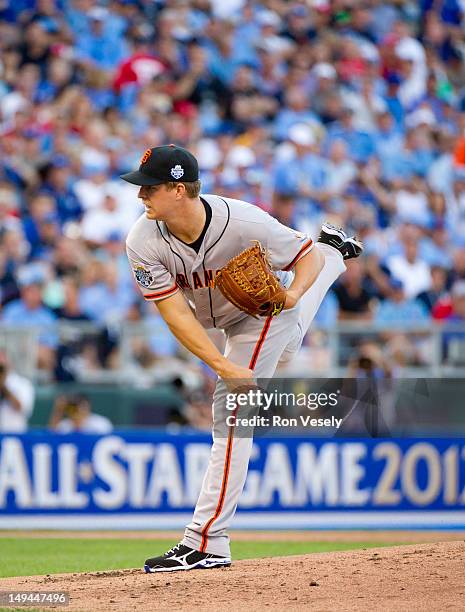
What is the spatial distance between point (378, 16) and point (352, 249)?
10.3 metres

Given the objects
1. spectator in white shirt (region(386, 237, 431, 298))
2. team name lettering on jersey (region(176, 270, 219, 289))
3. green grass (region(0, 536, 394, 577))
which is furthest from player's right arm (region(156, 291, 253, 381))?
spectator in white shirt (region(386, 237, 431, 298))

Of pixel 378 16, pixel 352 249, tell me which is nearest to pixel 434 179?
pixel 378 16

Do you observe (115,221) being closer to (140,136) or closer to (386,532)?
(140,136)

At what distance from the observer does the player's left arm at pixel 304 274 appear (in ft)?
19.3

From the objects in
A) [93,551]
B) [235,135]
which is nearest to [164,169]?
[93,551]

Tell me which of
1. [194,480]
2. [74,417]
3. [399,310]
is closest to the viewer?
[194,480]

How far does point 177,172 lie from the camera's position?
18.3ft

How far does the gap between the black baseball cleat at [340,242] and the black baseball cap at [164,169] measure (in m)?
1.32

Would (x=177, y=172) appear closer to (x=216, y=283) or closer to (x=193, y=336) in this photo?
(x=216, y=283)

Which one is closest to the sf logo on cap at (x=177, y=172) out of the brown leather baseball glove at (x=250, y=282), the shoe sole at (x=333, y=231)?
the brown leather baseball glove at (x=250, y=282)

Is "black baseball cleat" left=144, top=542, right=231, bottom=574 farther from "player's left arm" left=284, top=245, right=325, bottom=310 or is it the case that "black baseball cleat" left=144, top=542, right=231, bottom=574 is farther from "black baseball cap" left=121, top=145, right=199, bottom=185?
"black baseball cap" left=121, top=145, right=199, bottom=185

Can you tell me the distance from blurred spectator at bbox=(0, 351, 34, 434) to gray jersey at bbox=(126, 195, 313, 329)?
4.53m

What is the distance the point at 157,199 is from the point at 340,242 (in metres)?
1.52

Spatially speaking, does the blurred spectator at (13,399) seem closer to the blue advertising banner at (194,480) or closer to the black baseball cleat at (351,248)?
the blue advertising banner at (194,480)
